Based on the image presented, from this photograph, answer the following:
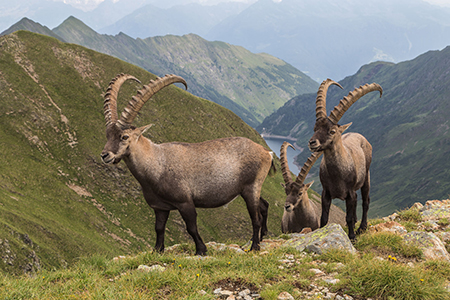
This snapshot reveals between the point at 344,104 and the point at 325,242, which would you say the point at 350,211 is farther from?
the point at 344,104

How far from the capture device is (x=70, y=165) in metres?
66.9

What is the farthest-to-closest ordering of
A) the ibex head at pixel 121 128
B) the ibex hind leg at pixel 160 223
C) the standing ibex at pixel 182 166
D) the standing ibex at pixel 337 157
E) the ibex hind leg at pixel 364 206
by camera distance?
1. the ibex hind leg at pixel 364 206
2. the standing ibex at pixel 337 157
3. the ibex hind leg at pixel 160 223
4. the standing ibex at pixel 182 166
5. the ibex head at pixel 121 128

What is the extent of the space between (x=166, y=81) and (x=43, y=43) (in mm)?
103265

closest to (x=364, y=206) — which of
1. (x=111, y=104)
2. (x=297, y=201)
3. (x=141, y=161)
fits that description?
(x=297, y=201)

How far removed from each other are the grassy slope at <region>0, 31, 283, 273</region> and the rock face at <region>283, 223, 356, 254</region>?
2254 cm

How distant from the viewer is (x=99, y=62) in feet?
341

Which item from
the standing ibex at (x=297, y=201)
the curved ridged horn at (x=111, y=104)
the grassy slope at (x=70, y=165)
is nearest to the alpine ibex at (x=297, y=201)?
the standing ibex at (x=297, y=201)

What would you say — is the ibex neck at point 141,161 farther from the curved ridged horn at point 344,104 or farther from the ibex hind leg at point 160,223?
the curved ridged horn at point 344,104

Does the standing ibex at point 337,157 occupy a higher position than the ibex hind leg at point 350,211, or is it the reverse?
the standing ibex at point 337,157

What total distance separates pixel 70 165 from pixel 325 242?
212ft

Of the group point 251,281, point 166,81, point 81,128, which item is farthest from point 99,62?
point 251,281

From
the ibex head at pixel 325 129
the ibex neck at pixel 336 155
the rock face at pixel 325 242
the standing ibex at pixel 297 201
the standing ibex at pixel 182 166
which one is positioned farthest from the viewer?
the standing ibex at pixel 297 201

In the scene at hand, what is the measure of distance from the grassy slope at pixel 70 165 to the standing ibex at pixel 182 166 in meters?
20.5

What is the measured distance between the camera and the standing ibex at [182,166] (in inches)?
473
